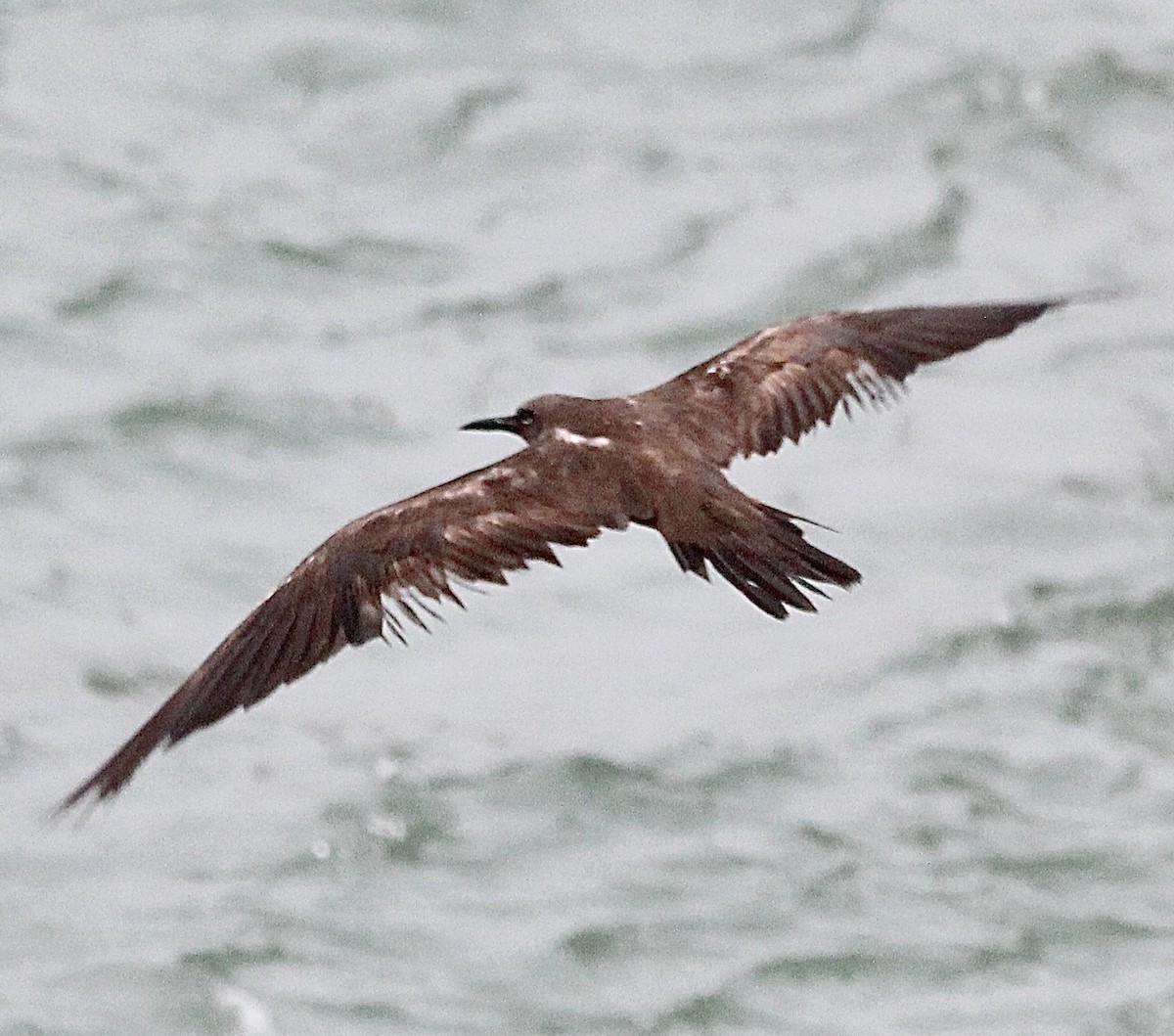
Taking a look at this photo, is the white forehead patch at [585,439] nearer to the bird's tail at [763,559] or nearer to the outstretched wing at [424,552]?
the outstretched wing at [424,552]

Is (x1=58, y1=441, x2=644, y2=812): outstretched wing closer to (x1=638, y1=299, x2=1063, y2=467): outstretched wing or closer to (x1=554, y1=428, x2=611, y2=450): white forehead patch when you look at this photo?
(x1=554, y1=428, x2=611, y2=450): white forehead patch

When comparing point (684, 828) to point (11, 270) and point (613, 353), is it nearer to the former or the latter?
point (613, 353)

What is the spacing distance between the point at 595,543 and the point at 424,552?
413cm

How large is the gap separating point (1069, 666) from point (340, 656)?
2.07m

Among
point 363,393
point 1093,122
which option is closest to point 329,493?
point 363,393

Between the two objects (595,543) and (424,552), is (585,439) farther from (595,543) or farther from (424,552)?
(595,543)

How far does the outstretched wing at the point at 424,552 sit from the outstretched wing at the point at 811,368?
1.31ft

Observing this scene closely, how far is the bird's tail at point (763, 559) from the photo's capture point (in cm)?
625

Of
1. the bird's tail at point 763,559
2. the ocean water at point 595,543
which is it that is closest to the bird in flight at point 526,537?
the bird's tail at point 763,559

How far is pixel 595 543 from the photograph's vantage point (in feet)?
35.1

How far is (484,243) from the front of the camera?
12.2 meters

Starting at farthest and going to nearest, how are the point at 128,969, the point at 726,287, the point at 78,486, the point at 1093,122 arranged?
the point at 1093,122 → the point at 726,287 → the point at 78,486 → the point at 128,969

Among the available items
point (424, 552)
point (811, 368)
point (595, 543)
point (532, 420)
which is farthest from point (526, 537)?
point (595, 543)

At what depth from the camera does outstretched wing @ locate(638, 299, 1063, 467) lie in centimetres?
702
